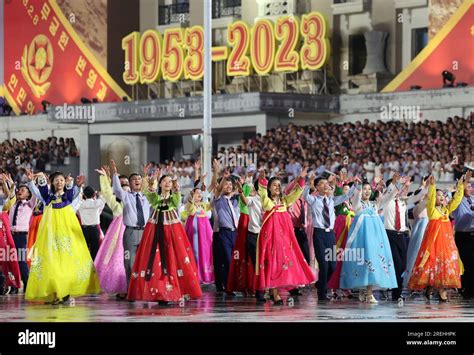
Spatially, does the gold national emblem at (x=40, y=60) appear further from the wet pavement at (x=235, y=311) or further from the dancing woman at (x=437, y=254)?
the dancing woman at (x=437, y=254)

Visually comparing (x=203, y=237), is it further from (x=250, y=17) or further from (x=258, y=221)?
(x=250, y=17)

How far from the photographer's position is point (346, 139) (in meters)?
33.0

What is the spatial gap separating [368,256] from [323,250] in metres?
0.87

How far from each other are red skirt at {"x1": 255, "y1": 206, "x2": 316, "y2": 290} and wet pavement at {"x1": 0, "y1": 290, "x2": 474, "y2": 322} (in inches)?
13.0

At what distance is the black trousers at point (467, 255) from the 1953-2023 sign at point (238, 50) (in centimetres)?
2072

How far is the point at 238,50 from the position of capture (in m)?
41.7

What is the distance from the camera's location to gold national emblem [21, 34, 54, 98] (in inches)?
1928

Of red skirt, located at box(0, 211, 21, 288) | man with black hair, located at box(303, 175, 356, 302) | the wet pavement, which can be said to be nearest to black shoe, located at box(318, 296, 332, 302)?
man with black hair, located at box(303, 175, 356, 302)

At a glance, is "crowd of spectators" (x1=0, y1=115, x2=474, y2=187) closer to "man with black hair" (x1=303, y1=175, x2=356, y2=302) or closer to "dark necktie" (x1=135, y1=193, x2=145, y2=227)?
"man with black hair" (x1=303, y1=175, x2=356, y2=302)

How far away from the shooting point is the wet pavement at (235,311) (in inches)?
613

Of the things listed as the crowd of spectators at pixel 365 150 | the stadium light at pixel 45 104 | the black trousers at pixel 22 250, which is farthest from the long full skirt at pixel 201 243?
the stadium light at pixel 45 104

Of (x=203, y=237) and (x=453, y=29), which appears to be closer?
(x=203, y=237)
